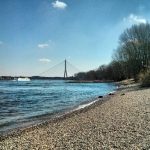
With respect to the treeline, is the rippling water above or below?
below

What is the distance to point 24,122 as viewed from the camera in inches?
804

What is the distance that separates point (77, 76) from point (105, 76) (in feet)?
187

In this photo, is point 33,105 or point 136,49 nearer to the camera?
point 33,105

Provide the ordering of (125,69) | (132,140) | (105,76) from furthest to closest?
A: 1. (105,76)
2. (125,69)
3. (132,140)

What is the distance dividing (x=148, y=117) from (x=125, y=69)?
72453 mm

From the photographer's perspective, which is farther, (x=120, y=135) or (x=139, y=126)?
(x=139, y=126)

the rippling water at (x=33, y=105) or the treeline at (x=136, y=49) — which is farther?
the treeline at (x=136, y=49)

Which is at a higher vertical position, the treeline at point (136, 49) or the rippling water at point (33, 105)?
the treeline at point (136, 49)

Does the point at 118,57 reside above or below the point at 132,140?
above

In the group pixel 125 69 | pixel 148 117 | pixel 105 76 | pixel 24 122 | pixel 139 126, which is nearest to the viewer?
pixel 139 126

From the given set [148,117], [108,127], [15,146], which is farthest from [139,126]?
[15,146]

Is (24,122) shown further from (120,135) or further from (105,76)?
(105,76)

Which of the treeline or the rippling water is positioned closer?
the rippling water

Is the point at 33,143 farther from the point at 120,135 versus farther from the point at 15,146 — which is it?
the point at 120,135
